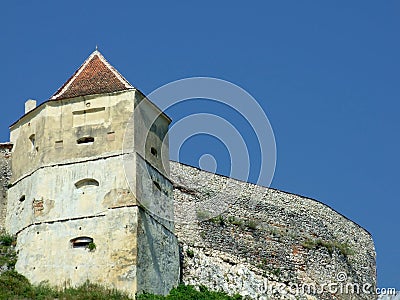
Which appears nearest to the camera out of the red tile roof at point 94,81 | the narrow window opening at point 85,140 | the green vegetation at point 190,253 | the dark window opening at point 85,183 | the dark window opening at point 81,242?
the dark window opening at point 81,242

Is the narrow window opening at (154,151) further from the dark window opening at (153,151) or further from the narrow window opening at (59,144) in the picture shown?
the narrow window opening at (59,144)

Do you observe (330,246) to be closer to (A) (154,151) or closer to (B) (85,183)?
(A) (154,151)

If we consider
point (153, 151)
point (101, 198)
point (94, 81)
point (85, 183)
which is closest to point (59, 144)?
point (85, 183)

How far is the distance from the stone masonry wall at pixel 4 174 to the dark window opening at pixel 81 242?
393cm

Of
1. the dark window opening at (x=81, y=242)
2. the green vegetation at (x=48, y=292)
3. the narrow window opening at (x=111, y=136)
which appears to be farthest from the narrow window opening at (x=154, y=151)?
the green vegetation at (x=48, y=292)

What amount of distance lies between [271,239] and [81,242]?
14.0m

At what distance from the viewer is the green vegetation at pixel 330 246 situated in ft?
163

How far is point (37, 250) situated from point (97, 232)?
6.71 ft

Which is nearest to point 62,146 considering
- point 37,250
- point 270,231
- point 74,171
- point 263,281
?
point 74,171

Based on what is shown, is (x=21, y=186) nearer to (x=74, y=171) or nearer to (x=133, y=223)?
(x=74, y=171)

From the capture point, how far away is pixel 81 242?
3609cm

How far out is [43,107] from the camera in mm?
38344

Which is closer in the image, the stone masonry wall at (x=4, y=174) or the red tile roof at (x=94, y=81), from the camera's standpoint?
the red tile roof at (x=94, y=81)

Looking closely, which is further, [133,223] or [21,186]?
[21,186]
